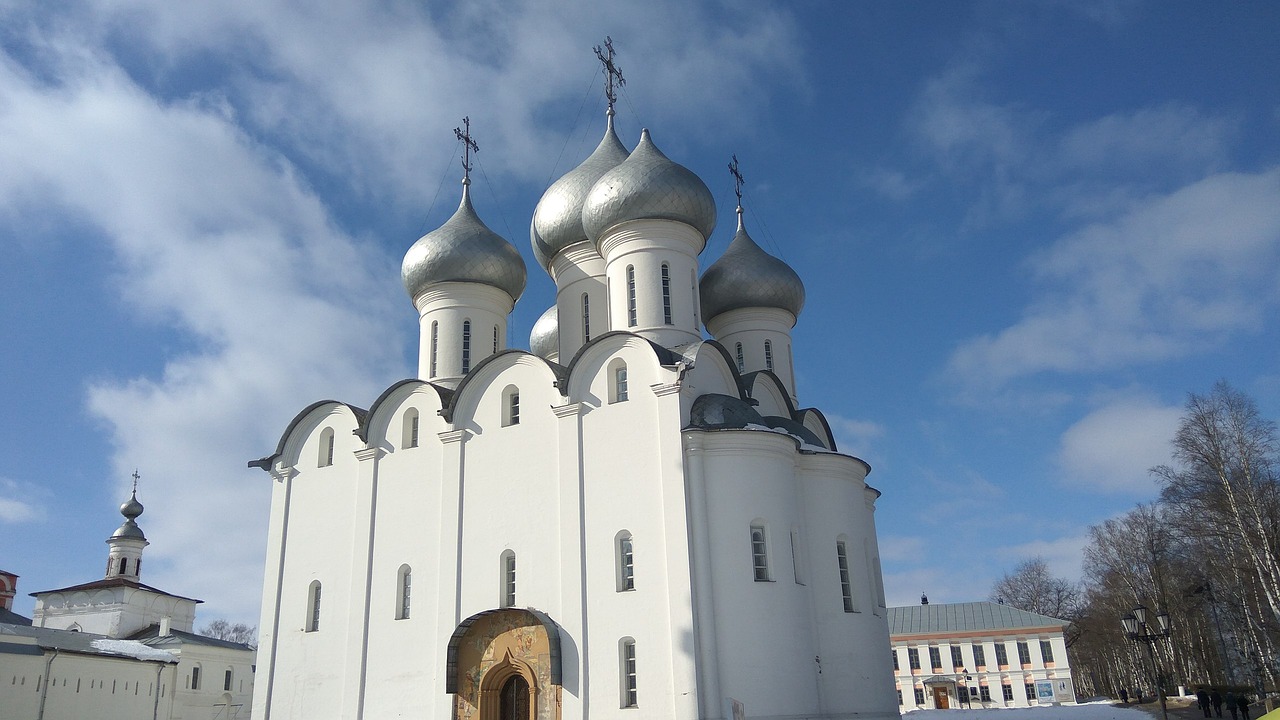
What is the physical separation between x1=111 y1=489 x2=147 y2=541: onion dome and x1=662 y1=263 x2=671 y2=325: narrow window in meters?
26.6

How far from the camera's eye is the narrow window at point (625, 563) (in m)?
13.8

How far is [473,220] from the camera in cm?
1995

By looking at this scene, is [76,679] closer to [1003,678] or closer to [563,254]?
[563,254]

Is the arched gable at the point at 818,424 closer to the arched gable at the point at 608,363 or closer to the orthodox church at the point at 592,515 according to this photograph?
the orthodox church at the point at 592,515

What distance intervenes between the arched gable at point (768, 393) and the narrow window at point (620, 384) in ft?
9.58

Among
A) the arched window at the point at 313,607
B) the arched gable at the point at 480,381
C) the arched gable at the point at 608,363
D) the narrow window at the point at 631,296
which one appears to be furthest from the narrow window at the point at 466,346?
the arched window at the point at 313,607

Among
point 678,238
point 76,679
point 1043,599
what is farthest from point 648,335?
point 1043,599

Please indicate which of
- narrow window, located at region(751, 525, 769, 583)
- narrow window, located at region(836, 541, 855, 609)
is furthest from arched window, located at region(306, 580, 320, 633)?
narrow window, located at region(836, 541, 855, 609)

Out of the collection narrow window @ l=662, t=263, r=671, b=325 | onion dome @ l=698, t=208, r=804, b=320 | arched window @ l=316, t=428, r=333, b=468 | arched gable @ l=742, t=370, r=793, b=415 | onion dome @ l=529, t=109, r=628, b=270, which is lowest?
arched window @ l=316, t=428, r=333, b=468

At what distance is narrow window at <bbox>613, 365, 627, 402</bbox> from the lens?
1492 cm

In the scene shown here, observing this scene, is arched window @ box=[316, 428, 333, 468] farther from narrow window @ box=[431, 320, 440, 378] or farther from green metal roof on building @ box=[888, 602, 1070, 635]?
green metal roof on building @ box=[888, 602, 1070, 635]

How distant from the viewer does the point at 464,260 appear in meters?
19.1

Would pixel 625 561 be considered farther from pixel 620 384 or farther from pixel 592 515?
pixel 620 384

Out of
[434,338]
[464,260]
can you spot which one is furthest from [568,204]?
[434,338]
